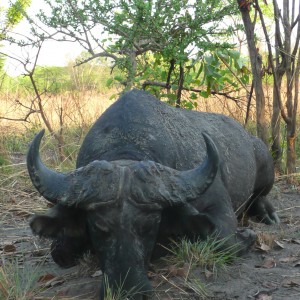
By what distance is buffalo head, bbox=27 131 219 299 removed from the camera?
325 centimetres

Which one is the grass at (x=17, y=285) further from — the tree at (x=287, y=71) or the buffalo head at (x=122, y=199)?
the tree at (x=287, y=71)

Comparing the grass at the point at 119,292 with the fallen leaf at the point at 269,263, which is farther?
the fallen leaf at the point at 269,263

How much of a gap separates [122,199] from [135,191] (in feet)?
0.28

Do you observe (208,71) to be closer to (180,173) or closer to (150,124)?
(150,124)

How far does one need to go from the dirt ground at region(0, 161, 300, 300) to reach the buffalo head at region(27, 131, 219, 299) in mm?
393

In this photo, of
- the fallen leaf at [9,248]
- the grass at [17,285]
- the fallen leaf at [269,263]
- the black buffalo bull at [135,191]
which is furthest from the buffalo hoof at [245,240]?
the fallen leaf at [9,248]

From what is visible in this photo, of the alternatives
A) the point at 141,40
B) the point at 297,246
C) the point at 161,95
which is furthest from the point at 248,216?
the point at 141,40

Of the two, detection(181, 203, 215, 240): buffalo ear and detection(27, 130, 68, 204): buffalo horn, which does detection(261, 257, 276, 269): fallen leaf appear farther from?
detection(27, 130, 68, 204): buffalo horn

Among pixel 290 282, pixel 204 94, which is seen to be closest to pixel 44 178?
pixel 290 282

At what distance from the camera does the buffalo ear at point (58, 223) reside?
3.64 metres

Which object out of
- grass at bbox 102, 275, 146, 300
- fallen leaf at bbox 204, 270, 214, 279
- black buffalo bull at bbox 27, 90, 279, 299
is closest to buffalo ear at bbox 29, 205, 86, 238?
black buffalo bull at bbox 27, 90, 279, 299

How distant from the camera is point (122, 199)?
128 inches

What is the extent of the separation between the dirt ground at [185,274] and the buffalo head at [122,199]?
1.29 feet

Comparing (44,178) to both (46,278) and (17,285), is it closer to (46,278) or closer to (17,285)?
(17,285)
